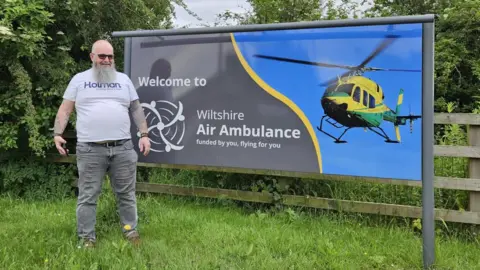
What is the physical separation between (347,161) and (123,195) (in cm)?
212

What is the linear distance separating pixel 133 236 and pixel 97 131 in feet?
3.32

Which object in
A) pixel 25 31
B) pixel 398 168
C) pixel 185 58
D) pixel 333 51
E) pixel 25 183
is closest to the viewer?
pixel 398 168

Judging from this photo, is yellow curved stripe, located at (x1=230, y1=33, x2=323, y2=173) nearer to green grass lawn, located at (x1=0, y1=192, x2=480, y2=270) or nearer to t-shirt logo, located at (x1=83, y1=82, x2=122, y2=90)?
green grass lawn, located at (x1=0, y1=192, x2=480, y2=270)

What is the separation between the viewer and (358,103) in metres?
4.33

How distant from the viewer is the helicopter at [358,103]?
13.8 feet

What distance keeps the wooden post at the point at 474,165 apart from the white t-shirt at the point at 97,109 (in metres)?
3.21

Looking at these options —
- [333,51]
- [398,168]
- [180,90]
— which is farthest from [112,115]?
[398,168]

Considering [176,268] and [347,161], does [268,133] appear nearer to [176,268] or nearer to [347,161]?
[347,161]

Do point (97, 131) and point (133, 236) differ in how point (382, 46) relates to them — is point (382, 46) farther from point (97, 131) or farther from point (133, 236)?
point (133, 236)

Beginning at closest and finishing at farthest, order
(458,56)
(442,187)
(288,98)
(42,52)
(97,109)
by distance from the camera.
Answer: (97,109)
(442,187)
(288,98)
(42,52)
(458,56)

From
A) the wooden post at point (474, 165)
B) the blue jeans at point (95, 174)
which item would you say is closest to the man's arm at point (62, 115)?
the blue jeans at point (95, 174)

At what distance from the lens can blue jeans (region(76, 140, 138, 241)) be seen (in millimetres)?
4195

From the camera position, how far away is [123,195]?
441 centimetres

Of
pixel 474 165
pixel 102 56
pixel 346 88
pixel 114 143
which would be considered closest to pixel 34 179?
pixel 114 143
